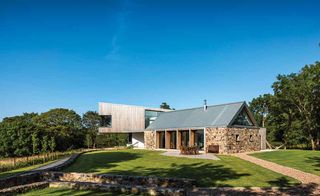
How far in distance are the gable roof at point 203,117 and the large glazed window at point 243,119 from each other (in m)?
Result: 0.30

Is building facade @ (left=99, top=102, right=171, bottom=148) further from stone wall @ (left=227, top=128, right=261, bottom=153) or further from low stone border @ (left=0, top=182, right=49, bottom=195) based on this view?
low stone border @ (left=0, top=182, right=49, bottom=195)

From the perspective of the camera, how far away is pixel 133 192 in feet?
30.8

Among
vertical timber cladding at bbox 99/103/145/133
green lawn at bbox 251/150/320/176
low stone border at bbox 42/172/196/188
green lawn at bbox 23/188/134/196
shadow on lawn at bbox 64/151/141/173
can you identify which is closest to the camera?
green lawn at bbox 23/188/134/196

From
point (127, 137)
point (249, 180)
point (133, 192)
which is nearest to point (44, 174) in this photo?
point (133, 192)

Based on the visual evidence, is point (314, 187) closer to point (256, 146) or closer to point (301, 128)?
point (256, 146)

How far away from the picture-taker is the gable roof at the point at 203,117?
2558 cm

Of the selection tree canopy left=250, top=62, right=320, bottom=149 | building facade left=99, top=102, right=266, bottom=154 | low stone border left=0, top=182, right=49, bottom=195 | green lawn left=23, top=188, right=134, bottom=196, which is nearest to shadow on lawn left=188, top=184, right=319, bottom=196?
green lawn left=23, top=188, right=134, bottom=196

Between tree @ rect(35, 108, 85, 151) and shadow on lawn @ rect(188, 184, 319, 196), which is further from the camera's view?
tree @ rect(35, 108, 85, 151)

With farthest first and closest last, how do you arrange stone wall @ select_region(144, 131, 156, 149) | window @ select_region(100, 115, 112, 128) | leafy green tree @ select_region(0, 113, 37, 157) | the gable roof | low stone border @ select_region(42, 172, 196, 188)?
window @ select_region(100, 115, 112, 128) < stone wall @ select_region(144, 131, 156, 149) < the gable roof < leafy green tree @ select_region(0, 113, 37, 157) < low stone border @ select_region(42, 172, 196, 188)

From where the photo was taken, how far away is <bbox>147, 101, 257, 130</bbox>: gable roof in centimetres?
2558

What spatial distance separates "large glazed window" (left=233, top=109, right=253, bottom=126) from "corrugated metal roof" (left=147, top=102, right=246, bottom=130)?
32.8 inches

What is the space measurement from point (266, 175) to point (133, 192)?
6.22m

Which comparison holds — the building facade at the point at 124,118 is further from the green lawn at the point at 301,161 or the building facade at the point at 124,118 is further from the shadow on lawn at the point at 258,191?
the shadow on lawn at the point at 258,191

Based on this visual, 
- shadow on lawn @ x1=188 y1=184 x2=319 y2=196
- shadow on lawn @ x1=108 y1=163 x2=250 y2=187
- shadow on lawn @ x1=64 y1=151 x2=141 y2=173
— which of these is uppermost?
shadow on lawn @ x1=188 y1=184 x2=319 y2=196
